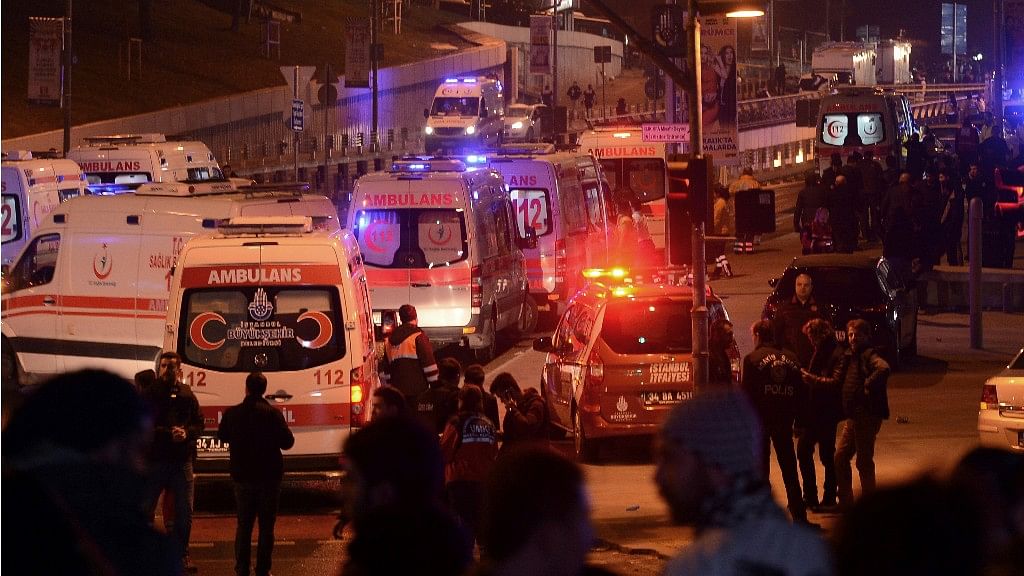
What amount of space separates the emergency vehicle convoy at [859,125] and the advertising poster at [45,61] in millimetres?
19273

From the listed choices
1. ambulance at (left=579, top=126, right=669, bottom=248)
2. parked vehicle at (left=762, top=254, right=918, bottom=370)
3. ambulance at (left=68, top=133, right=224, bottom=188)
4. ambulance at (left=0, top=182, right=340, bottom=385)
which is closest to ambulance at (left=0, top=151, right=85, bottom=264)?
ambulance at (left=68, top=133, right=224, bottom=188)

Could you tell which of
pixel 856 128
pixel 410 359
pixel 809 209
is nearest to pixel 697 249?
pixel 410 359

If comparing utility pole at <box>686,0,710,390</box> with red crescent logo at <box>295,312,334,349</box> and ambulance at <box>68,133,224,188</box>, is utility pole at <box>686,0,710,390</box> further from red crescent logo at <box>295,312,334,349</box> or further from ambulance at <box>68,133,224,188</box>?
ambulance at <box>68,133,224,188</box>

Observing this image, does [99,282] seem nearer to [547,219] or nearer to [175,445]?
[175,445]

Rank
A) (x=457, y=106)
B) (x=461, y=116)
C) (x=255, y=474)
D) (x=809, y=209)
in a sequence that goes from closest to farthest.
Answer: (x=255, y=474)
(x=809, y=209)
(x=461, y=116)
(x=457, y=106)

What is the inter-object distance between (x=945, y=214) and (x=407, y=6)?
75.5 metres

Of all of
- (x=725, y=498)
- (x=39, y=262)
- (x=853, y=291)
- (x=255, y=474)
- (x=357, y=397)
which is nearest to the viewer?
(x=725, y=498)

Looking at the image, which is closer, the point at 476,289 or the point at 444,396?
the point at 444,396

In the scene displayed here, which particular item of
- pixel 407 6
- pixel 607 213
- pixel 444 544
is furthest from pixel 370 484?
pixel 407 6

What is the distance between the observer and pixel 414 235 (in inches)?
809

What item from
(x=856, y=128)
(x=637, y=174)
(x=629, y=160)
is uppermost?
(x=856, y=128)

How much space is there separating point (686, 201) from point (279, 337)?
11.6ft

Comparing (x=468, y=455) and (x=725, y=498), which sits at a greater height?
(x=725, y=498)

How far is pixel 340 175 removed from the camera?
174 feet
